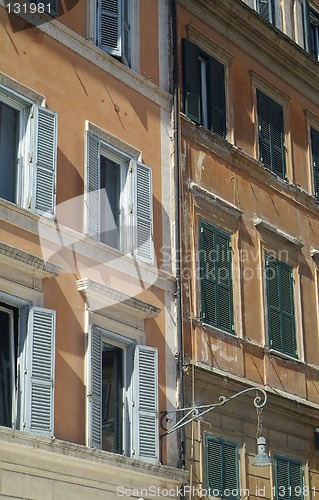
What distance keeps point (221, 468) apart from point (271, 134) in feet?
23.4

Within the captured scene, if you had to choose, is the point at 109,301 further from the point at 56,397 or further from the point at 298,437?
the point at 298,437

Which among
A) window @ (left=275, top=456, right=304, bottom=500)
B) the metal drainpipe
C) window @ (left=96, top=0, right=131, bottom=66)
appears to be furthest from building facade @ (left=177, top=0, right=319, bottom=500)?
window @ (left=96, top=0, right=131, bottom=66)

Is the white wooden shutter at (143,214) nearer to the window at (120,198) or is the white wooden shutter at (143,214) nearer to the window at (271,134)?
the window at (120,198)

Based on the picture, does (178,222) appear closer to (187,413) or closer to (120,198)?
(120,198)

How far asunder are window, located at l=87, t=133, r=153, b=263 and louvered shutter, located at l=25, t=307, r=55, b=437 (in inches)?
86.1

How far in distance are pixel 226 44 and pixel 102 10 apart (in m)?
3.72

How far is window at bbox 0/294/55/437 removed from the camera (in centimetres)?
1445

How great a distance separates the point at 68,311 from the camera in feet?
51.6

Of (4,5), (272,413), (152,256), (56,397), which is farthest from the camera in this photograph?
(272,413)

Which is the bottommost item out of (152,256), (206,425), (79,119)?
(206,425)

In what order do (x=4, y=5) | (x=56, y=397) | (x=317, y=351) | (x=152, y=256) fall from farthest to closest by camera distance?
(x=317, y=351), (x=152, y=256), (x=4, y=5), (x=56, y=397)

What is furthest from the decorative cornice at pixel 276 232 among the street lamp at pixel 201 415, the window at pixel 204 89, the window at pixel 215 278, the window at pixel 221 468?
the window at pixel 221 468

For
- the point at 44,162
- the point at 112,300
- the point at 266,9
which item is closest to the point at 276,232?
the point at 266,9

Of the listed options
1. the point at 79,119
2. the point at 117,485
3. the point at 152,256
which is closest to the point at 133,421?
the point at 117,485
